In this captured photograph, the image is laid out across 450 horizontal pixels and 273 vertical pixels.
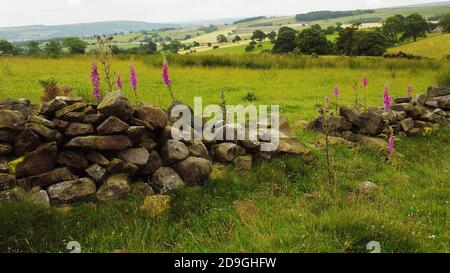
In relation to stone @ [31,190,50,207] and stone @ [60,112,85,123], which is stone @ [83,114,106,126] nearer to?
stone @ [60,112,85,123]

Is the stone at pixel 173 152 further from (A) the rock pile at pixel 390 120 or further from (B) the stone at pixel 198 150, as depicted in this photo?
(A) the rock pile at pixel 390 120

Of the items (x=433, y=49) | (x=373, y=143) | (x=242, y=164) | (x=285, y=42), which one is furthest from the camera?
(x=285, y=42)

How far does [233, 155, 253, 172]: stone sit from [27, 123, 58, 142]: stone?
3488 millimetres

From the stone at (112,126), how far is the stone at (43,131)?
2.49ft

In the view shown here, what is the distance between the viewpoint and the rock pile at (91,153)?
6.53 metres

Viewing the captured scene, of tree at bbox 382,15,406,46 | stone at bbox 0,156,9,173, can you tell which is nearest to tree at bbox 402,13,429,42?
tree at bbox 382,15,406,46

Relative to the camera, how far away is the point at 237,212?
6.50 metres

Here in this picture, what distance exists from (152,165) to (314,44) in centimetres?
6235

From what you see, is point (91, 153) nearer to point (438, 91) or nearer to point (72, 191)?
point (72, 191)

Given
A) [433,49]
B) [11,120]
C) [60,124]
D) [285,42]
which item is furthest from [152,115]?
[433,49]

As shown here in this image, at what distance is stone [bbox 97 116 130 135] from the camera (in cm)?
707

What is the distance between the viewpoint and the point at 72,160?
686cm
